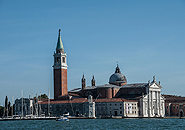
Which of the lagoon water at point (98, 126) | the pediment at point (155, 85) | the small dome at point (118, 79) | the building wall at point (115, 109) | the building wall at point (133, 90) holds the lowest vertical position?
the lagoon water at point (98, 126)

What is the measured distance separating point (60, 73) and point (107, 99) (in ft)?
47.3

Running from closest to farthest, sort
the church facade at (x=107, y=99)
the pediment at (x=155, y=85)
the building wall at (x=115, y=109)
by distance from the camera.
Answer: the building wall at (x=115, y=109)
the church facade at (x=107, y=99)
the pediment at (x=155, y=85)

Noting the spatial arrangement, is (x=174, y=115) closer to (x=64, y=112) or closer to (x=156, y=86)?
(x=156, y=86)

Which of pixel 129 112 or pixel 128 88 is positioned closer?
pixel 129 112

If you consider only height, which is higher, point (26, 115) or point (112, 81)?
point (112, 81)

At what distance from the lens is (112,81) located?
10756 cm

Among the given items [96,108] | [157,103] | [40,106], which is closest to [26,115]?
[40,106]

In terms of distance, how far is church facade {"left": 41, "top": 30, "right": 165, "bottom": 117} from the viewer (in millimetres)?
94625

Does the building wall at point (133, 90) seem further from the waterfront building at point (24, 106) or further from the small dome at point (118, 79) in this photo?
the waterfront building at point (24, 106)

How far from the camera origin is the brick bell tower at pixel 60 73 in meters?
102

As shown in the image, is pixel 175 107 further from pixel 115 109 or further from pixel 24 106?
pixel 24 106

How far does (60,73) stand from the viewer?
4008 inches

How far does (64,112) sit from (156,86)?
959 inches

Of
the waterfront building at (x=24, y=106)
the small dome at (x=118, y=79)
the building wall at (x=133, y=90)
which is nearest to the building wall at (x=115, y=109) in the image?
the building wall at (x=133, y=90)
